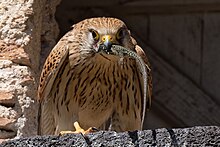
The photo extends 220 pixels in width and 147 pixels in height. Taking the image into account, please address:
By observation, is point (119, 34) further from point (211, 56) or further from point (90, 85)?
point (211, 56)

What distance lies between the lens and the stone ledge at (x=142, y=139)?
359cm

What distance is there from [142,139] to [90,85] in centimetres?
149

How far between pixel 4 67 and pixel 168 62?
1.86 metres

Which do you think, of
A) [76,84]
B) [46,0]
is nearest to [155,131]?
[76,84]

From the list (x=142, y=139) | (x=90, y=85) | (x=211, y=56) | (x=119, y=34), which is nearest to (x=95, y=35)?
(x=119, y=34)

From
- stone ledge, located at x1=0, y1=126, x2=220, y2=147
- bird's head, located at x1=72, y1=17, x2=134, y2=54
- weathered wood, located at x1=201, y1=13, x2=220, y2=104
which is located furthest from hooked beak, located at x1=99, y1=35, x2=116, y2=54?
weathered wood, located at x1=201, y1=13, x2=220, y2=104

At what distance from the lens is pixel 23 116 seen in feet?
17.3

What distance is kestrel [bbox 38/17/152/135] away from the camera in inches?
197

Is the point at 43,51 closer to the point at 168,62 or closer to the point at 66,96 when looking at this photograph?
the point at 66,96

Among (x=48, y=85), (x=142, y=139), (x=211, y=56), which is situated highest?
(x=142, y=139)

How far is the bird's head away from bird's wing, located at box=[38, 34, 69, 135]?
135 millimetres

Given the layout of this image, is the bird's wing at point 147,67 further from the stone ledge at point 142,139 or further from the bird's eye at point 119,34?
the stone ledge at point 142,139

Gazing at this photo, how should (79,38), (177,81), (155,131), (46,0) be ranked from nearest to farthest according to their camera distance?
1. (155,131)
2. (79,38)
3. (46,0)
4. (177,81)

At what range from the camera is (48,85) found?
5129 mm
